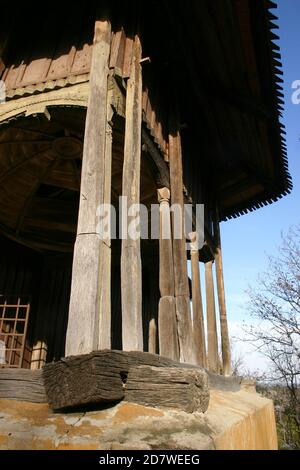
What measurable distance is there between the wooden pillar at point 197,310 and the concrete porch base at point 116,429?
3.90m

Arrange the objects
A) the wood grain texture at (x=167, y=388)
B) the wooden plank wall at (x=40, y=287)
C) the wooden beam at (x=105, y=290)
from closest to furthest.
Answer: the wood grain texture at (x=167, y=388), the wooden beam at (x=105, y=290), the wooden plank wall at (x=40, y=287)

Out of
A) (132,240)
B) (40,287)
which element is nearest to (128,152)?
(132,240)

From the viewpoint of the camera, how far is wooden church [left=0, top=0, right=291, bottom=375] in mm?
4332

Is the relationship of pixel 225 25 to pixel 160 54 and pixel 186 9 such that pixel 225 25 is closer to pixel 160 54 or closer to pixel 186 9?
pixel 186 9

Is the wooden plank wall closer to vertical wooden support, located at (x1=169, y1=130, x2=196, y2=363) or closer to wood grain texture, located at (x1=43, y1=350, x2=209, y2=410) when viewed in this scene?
vertical wooden support, located at (x1=169, y1=130, x2=196, y2=363)

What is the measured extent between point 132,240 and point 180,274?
6.15ft

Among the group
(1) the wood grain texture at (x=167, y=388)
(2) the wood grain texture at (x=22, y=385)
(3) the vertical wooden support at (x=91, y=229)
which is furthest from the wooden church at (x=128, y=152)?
(1) the wood grain texture at (x=167, y=388)

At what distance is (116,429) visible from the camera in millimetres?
2467

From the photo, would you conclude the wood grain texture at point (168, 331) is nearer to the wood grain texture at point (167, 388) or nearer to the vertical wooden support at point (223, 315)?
the wood grain texture at point (167, 388)

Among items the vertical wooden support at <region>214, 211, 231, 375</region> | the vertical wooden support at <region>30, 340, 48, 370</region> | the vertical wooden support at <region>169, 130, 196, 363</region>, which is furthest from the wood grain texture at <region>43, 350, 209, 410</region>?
the vertical wooden support at <region>30, 340, 48, 370</region>

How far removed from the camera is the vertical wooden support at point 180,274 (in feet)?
18.6

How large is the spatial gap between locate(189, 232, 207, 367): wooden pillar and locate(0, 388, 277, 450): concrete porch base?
12.8 ft

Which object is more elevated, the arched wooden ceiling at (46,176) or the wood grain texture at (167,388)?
the arched wooden ceiling at (46,176)
